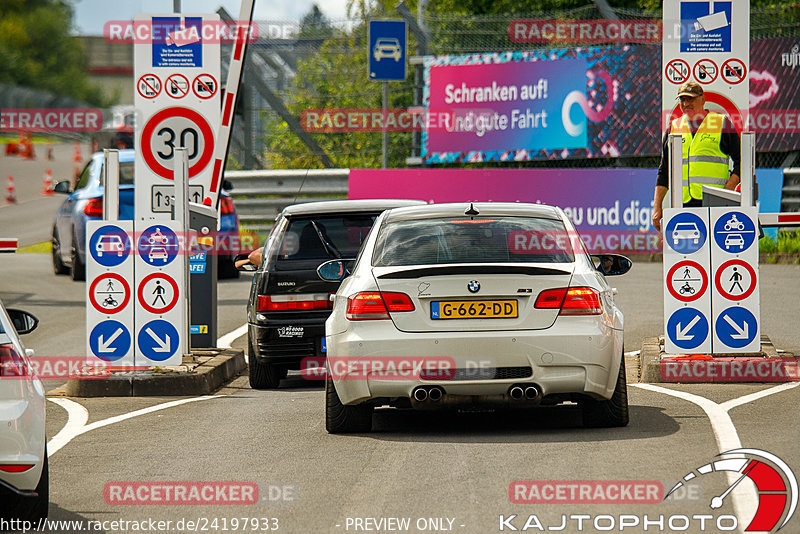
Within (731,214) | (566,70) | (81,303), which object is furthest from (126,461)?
(566,70)

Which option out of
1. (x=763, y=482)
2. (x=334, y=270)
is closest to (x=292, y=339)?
(x=334, y=270)

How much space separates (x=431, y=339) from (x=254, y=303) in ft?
12.0

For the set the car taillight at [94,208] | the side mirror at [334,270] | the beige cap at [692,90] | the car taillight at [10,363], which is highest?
the beige cap at [692,90]

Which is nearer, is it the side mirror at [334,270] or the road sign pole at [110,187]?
the side mirror at [334,270]

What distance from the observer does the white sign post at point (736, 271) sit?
430 inches

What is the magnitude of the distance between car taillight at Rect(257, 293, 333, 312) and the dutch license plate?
3.24m

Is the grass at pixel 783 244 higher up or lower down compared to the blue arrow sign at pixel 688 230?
lower down

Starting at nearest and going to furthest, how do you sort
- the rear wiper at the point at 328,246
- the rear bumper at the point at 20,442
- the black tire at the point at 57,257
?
the rear bumper at the point at 20,442
the rear wiper at the point at 328,246
the black tire at the point at 57,257

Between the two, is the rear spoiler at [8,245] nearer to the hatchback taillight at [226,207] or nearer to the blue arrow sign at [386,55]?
the hatchback taillight at [226,207]

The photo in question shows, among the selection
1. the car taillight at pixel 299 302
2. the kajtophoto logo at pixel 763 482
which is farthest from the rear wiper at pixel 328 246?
the kajtophoto logo at pixel 763 482

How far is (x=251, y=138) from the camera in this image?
2414 centimetres

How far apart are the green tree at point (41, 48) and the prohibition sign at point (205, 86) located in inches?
54.0

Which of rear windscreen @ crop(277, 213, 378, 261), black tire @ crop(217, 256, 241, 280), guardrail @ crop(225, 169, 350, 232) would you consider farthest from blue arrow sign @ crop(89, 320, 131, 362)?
guardrail @ crop(225, 169, 350, 232)

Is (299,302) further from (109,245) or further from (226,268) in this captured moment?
(226,268)
